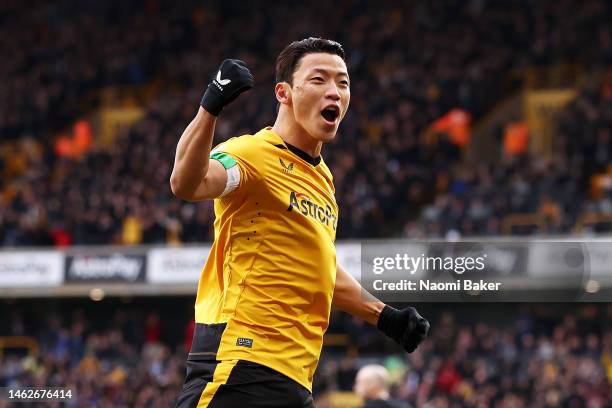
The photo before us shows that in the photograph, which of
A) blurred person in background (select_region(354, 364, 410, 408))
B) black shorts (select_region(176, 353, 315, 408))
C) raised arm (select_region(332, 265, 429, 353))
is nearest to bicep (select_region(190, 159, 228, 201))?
black shorts (select_region(176, 353, 315, 408))

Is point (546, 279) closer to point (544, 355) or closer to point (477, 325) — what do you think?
point (544, 355)

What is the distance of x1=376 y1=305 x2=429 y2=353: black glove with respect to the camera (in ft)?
16.0

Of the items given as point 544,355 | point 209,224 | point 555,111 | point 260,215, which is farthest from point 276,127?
point 555,111

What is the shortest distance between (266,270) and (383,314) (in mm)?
810

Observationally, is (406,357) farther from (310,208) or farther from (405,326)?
(310,208)

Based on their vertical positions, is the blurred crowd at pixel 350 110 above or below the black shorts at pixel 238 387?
above

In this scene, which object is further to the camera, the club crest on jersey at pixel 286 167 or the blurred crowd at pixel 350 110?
the blurred crowd at pixel 350 110

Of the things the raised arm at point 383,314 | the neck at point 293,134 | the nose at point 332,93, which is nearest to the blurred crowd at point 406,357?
the raised arm at point 383,314

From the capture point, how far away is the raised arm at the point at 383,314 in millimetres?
4895

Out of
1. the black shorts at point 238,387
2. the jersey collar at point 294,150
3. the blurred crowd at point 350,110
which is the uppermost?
the blurred crowd at point 350,110

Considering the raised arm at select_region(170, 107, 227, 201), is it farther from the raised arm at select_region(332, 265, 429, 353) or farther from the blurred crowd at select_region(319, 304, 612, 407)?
the blurred crowd at select_region(319, 304, 612, 407)

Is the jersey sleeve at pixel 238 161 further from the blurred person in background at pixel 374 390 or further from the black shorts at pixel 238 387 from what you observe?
the blurred person in background at pixel 374 390

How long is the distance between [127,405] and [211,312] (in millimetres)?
14156

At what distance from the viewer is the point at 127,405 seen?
1808cm
